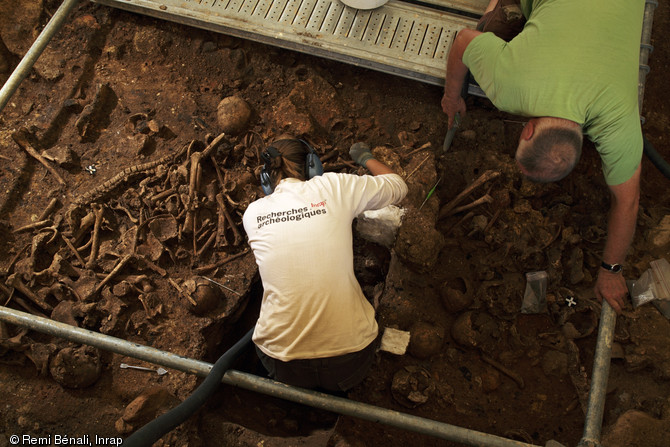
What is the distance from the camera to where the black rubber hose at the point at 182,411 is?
99.7 inches

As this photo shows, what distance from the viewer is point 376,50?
4.43 meters

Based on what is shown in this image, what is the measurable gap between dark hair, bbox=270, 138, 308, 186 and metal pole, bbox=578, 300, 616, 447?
2331mm

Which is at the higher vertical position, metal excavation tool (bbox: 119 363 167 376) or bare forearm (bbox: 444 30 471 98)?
bare forearm (bbox: 444 30 471 98)

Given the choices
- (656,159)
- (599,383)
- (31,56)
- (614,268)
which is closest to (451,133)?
(614,268)

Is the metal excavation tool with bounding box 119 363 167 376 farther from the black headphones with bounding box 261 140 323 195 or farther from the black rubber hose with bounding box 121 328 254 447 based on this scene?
the black headphones with bounding box 261 140 323 195

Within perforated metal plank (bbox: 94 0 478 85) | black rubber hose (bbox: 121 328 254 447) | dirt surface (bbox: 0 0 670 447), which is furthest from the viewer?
perforated metal plank (bbox: 94 0 478 85)

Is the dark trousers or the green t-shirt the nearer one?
the green t-shirt

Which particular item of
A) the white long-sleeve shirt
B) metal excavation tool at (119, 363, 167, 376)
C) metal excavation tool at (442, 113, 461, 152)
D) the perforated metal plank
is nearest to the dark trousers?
the white long-sleeve shirt

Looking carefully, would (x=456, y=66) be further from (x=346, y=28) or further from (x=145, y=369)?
(x=145, y=369)

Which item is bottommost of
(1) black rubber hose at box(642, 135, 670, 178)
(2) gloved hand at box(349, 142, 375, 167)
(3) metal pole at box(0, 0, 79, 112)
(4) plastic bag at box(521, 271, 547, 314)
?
(4) plastic bag at box(521, 271, 547, 314)

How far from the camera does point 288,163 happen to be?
11.0 ft

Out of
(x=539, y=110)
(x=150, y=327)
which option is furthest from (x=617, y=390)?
(x=150, y=327)

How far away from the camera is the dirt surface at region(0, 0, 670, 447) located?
11.3 ft

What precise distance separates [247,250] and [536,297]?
8.03 feet
